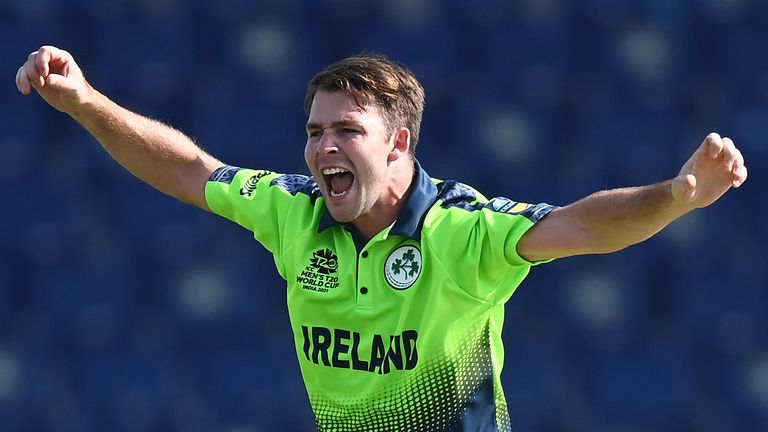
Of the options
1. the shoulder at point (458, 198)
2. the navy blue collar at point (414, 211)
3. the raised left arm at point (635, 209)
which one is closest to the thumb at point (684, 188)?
the raised left arm at point (635, 209)

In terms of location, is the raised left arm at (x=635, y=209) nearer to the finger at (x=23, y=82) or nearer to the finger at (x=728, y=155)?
the finger at (x=728, y=155)

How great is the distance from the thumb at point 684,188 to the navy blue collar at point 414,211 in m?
0.79

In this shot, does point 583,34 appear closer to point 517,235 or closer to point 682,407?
point 682,407

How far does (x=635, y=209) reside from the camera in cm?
313

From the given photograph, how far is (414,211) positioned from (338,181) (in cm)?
22

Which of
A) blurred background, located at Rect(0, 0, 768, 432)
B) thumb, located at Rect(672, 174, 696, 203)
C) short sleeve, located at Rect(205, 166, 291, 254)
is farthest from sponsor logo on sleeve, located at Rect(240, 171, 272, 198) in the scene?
blurred background, located at Rect(0, 0, 768, 432)

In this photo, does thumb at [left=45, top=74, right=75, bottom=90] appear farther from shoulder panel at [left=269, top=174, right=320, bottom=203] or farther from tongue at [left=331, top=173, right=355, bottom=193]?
tongue at [left=331, top=173, right=355, bottom=193]

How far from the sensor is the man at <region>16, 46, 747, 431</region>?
3541 mm

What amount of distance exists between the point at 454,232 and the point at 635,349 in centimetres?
267

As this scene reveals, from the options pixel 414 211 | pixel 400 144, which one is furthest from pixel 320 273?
pixel 400 144

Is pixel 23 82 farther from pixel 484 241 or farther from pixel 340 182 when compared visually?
pixel 484 241

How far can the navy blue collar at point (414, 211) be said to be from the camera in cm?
360

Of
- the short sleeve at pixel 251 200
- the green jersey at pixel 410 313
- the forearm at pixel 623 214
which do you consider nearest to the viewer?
the forearm at pixel 623 214

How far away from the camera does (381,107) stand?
12.0 ft
